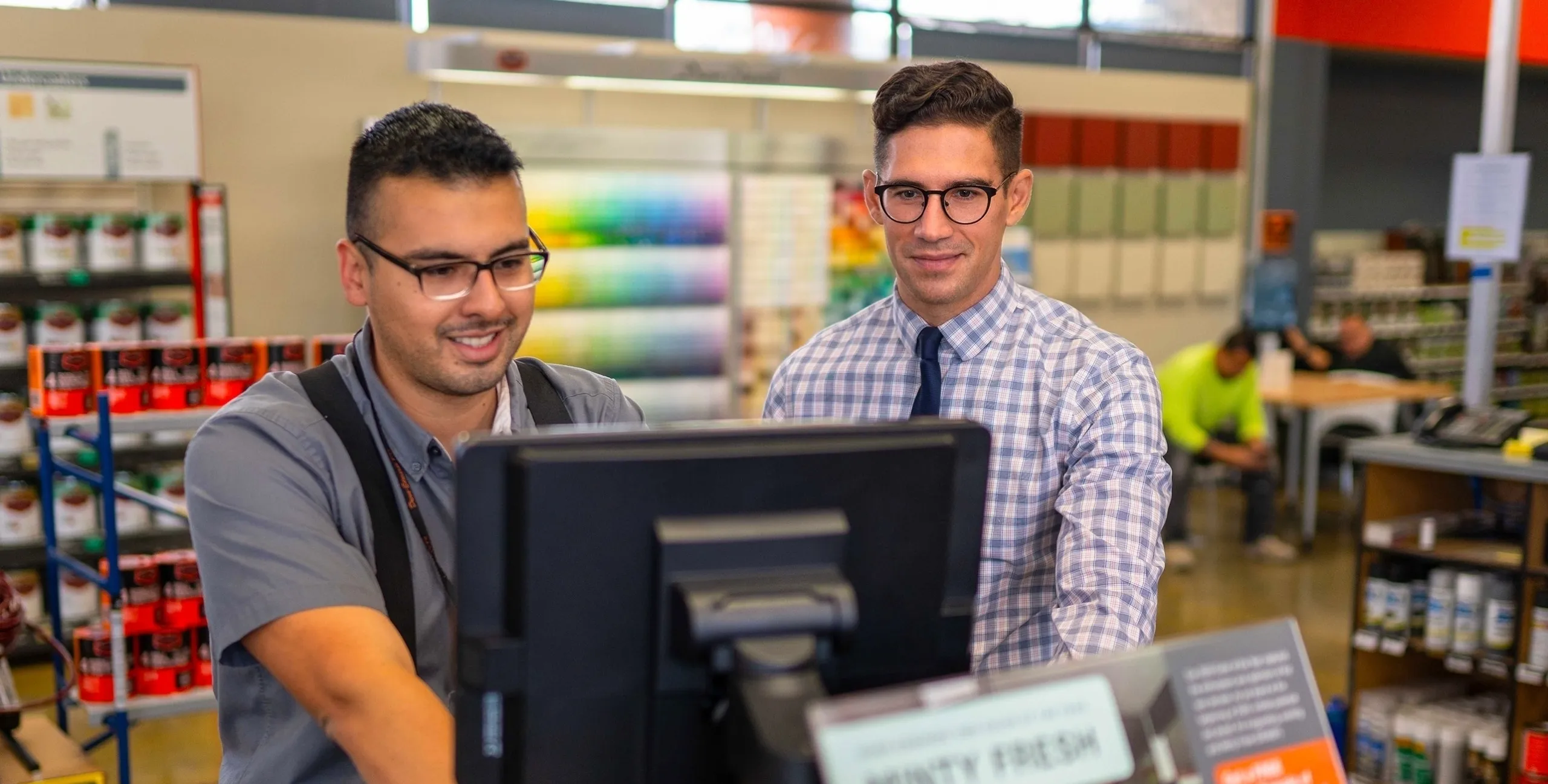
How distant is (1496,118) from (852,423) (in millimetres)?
4150

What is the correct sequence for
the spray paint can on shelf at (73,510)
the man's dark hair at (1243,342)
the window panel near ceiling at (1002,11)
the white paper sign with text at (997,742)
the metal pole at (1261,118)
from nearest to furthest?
the white paper sign with text at (997,742) → the spray paint can on shelf at (73,510) → the man's dark hair at (1243,342) → the window panel near ceiling at (1002,11) → the metal pole at (1261,118)

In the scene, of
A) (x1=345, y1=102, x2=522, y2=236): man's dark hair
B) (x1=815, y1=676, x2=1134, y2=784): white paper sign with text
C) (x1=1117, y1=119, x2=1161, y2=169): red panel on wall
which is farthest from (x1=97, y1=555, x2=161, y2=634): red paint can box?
(x1=1117, y1=119, x2=1161, y2=169): red panel on wall

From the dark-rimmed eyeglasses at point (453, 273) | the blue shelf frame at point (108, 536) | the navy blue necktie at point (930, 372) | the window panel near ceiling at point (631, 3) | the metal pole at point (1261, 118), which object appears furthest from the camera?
the metal pole at point (1261, 118)

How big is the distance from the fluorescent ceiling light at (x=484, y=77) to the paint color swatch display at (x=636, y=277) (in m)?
0.77

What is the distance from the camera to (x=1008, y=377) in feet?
6.11

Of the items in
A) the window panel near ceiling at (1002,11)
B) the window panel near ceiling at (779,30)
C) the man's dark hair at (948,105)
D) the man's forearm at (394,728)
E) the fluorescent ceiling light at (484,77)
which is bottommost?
the man's forearm at (394,728)

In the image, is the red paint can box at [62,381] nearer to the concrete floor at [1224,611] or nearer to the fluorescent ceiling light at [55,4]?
the concrete floor at [1224,611]

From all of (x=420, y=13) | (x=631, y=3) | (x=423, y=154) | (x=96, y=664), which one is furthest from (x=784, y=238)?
(x=423, y=154)

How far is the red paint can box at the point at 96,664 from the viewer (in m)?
3.74

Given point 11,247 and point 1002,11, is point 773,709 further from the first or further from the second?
point 1002,11

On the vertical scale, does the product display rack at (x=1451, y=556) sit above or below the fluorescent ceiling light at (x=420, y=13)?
below

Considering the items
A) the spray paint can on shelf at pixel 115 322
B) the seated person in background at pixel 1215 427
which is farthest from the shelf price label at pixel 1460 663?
the spray paint can on shelf at pixel 115 322

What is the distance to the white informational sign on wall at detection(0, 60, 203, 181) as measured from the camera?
16.5ft

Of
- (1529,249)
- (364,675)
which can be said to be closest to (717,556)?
(364,675)
